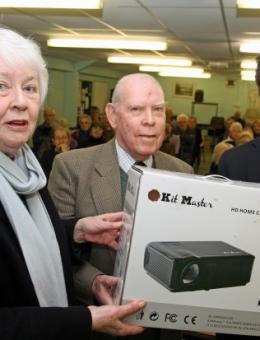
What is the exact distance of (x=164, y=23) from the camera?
518 cm

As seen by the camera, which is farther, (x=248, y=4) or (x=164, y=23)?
(x=164, y=23)

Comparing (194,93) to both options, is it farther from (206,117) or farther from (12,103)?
(12,103)

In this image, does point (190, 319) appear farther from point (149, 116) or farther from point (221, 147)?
point (221, 147)

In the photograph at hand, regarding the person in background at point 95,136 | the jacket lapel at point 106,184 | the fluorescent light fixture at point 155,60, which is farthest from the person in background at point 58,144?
the fluorescent light fixture at point 155,60

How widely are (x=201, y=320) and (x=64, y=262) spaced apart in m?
0.40

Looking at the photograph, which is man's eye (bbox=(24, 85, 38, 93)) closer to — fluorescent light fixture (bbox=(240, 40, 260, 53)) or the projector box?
the projector box

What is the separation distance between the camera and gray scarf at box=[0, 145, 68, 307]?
1034 millimetres

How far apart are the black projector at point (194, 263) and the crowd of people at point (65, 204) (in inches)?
3.4

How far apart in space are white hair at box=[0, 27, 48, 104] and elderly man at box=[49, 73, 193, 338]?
0.43 metres

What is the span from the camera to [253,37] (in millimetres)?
5871

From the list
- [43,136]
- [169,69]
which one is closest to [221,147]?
[43,136]

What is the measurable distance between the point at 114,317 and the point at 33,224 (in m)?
0.29

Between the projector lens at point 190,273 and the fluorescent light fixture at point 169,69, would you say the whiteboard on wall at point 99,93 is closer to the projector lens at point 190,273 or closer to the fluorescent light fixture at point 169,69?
the fluorescent light fixture at point 169,69

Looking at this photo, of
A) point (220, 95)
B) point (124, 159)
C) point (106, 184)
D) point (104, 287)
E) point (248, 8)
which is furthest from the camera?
point (220, 95)
